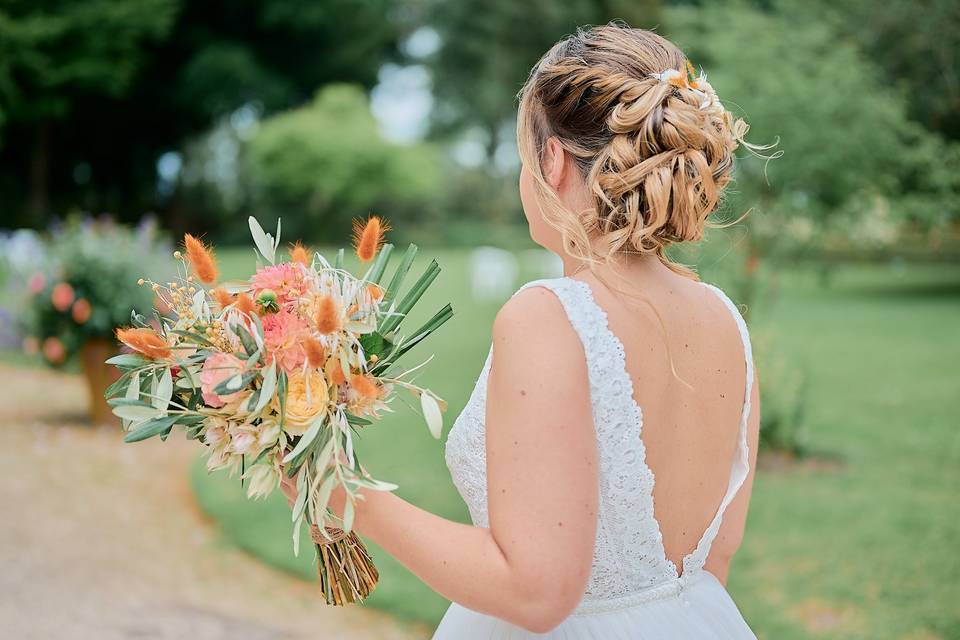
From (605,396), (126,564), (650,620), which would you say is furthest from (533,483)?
(126,564)

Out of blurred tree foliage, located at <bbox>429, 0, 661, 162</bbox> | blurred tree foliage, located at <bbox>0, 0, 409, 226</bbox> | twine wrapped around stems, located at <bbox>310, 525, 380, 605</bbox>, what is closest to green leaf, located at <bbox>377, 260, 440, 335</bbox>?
twine wrapped around stems, located at <bbox>310, 525, 380, 605</bbox>

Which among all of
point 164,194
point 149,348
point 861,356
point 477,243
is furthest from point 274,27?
point 149,348

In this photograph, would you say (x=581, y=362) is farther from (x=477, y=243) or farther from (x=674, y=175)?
(x=477, y=243)

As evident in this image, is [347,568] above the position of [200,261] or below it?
below

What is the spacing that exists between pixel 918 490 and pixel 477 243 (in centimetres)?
3235

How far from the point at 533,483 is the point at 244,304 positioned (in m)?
0.64

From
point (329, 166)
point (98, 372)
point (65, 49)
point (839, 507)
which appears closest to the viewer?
point (839, 507)

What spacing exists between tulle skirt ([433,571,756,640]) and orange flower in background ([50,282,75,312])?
7539 mm

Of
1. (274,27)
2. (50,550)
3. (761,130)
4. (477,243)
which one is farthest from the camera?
(477,243)

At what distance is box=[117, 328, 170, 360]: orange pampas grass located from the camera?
1672 millimetres

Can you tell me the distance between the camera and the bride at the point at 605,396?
141 cm

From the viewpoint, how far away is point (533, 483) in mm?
1396

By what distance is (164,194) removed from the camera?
33.5m

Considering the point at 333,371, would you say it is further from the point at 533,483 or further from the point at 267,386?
the point at 533,483
